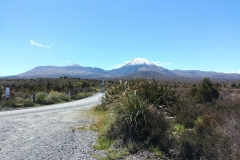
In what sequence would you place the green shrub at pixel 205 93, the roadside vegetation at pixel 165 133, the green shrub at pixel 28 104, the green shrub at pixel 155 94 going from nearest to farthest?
the roadside vegetation at pixel 165 133 < the green shrub at pixel 155 94 < the green shrub at pixel 205 93 < the green shrub at pixel 28 104

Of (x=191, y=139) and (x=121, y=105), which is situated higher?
(x=121, y=105)

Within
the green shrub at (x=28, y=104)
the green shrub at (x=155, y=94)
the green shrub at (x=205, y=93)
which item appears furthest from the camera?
the green shrub at (x=28, y=104)

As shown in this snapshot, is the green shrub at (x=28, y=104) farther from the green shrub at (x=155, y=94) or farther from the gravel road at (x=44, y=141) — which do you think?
the green shrub at (x=155, y=94)

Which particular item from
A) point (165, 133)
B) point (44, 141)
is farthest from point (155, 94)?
point (44, 141)

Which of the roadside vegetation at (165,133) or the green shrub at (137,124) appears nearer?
the roadside vegetation at (165,133)

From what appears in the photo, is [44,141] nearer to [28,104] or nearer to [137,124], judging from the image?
[137,124]

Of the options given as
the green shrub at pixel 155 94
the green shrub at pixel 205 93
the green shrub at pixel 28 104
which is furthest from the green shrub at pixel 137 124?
the green shrub at pixel 28 104

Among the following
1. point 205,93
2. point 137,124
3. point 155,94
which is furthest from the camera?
point 205,93

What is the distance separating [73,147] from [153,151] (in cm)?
250

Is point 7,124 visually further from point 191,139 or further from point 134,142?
point 191,139

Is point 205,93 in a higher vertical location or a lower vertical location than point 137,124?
higher

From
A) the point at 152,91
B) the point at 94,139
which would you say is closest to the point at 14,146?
the point at 94,139

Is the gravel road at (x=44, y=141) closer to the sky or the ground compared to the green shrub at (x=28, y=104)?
closer to the sky

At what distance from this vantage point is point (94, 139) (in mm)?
8953
